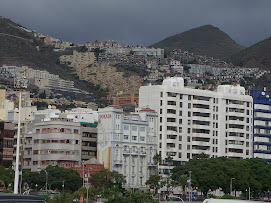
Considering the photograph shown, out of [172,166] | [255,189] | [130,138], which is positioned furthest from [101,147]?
[255,189]

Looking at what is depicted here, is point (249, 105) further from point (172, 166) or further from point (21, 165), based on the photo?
point (21, 165)

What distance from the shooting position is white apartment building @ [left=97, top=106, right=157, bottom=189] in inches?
6801

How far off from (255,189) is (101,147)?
3772cm

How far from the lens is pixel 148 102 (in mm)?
187250

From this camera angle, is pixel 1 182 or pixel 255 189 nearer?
pixel 1 182

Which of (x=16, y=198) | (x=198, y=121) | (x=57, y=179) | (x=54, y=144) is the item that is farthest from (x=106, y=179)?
(x=16, y=198)

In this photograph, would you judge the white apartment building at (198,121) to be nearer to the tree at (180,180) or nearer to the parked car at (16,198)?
the tree at (180,180)

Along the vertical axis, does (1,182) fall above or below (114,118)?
below

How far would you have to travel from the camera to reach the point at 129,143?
17612 centimetres

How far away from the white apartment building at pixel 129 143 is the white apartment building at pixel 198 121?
3591mm

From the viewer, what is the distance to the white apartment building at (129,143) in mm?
172750

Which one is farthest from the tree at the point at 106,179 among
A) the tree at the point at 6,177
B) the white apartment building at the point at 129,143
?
the tree at the point at 6,177

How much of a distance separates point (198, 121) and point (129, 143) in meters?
23.6

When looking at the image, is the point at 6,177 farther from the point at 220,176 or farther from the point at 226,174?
the point at 226,174
